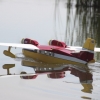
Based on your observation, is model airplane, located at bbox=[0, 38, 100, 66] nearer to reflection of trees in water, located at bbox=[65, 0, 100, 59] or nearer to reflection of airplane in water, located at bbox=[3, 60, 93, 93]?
reflection of airplane in water, located at bbox=[3, 60, 93, 93]

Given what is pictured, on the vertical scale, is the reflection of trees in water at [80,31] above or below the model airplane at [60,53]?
above

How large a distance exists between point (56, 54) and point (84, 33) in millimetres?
10625

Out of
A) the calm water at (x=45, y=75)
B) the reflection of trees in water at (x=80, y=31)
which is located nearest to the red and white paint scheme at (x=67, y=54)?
the calm water at (x=45, y=75)

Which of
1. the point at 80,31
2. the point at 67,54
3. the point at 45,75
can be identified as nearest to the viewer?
the point at 45,75

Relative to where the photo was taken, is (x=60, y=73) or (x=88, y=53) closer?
(x=60, y=73)

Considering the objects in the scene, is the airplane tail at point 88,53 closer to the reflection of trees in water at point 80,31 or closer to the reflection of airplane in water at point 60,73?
the reflection of airplane in water at point 60,73

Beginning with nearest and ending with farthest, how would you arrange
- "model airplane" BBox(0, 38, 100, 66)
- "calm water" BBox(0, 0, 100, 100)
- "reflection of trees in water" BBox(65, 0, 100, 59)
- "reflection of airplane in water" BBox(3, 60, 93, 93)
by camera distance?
1. "calm water" BBox(0, 0, 100, 100)
2. "reflection of airplane in water" BBox(3, 60, 93, 93)
3. "model airplane" BBox(0, 38, 100, 66)
4. "reflection of trees in water" BBox(65, 0, 100, 59)

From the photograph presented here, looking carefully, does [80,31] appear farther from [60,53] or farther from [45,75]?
[45,75]

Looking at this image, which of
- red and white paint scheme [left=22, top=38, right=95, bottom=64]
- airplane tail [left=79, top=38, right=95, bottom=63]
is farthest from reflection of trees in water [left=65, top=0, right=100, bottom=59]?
airplane tail [left=79, top=38, right=95, bottom=63]

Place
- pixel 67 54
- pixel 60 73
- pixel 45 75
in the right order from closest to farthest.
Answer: pixel 45 75 < pixel 60 73 < pixel 67 54

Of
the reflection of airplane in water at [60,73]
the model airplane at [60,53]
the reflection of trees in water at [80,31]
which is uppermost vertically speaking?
the reflection of trees in water at [80,31]

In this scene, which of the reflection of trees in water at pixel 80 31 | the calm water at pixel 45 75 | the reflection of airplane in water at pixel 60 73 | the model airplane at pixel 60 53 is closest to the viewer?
the calm water at pixel 45 75

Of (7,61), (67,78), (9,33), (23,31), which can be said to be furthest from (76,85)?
(23,31)

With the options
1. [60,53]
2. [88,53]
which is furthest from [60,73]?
[88,53]
